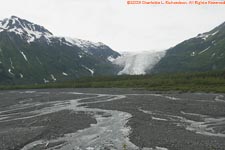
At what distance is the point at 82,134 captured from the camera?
29641 mm

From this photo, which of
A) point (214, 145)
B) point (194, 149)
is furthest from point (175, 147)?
point (214, 145)

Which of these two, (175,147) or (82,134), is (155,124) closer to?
(82,134)

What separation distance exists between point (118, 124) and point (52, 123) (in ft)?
26.5

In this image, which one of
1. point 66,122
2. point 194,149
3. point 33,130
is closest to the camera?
point 194,149

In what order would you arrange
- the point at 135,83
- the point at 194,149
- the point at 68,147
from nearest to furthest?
the point at 194,149 → the point at 68,147 → the point at 135,83

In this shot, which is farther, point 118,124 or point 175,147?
point 118,124

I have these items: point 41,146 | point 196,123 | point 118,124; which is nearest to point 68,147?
point 41,146

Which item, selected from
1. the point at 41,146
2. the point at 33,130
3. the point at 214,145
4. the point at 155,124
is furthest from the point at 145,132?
the point at 33,130

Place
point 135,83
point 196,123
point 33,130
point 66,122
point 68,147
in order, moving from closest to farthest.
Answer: point 68,147
point 33,130
point 196,123
point 66,122
point 135,83

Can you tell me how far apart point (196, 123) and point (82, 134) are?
44.3 feet

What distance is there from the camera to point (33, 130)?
1268 inches

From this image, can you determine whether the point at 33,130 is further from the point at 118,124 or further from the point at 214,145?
the point at 214,145

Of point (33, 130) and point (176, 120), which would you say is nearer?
point (33, 130)

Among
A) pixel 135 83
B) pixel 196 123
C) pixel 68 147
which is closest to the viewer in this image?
pixel 68 147
